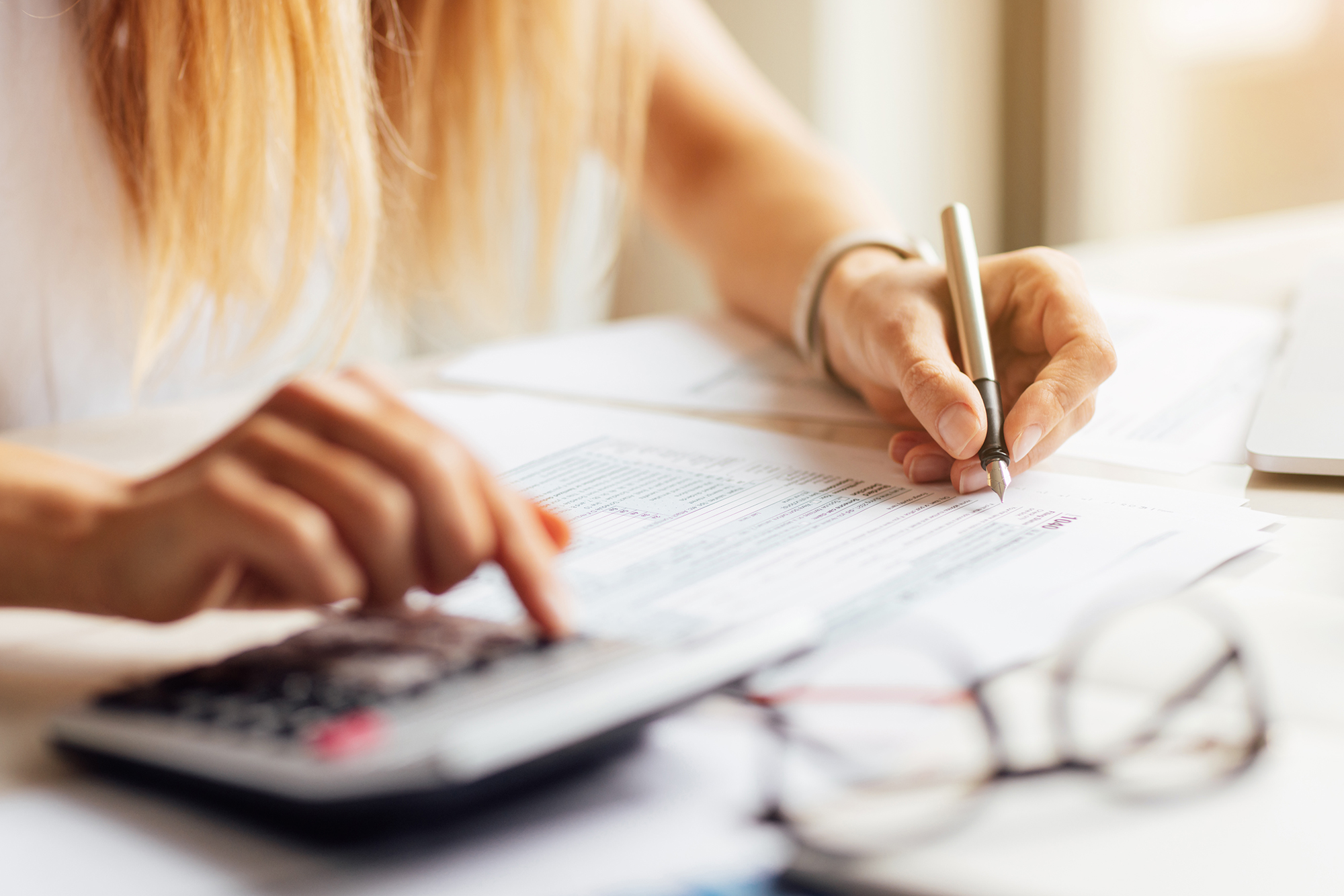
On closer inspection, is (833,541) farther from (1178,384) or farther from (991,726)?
(1178,384)

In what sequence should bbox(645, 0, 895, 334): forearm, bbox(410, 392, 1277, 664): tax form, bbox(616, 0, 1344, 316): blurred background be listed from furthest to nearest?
bbox(616, 0, 1344, 316): blurred background < bbox(645, 0, 895, 334): forearm < bbox(410, 392, 1277, 664): tax form

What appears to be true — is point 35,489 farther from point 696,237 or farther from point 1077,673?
point 696,237

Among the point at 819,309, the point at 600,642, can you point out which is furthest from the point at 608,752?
the point at 819,309

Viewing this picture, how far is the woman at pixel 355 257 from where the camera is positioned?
293 millimetres

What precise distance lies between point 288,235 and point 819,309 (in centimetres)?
32

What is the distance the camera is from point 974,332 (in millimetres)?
512

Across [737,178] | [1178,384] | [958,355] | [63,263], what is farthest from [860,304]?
[63,263]

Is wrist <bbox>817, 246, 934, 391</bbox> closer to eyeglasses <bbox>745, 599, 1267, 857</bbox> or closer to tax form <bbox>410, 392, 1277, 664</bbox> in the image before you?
tax form <bbox>410, 392, 1277, 664</bbox>

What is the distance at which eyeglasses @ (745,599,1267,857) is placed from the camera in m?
0.26

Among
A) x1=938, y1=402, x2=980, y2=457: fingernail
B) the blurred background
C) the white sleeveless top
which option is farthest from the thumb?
the blurred background

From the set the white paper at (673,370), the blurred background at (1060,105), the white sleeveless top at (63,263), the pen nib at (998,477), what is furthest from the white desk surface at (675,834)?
the blurred background at (1060,105)

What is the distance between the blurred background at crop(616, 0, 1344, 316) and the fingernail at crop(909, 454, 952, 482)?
1.69 meters

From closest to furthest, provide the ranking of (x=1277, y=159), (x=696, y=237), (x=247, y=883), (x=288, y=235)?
(x=247, y=883) < (x=288, y=235) < (x=696, y=237) < (x=1277, y=159)

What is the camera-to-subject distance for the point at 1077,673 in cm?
32
